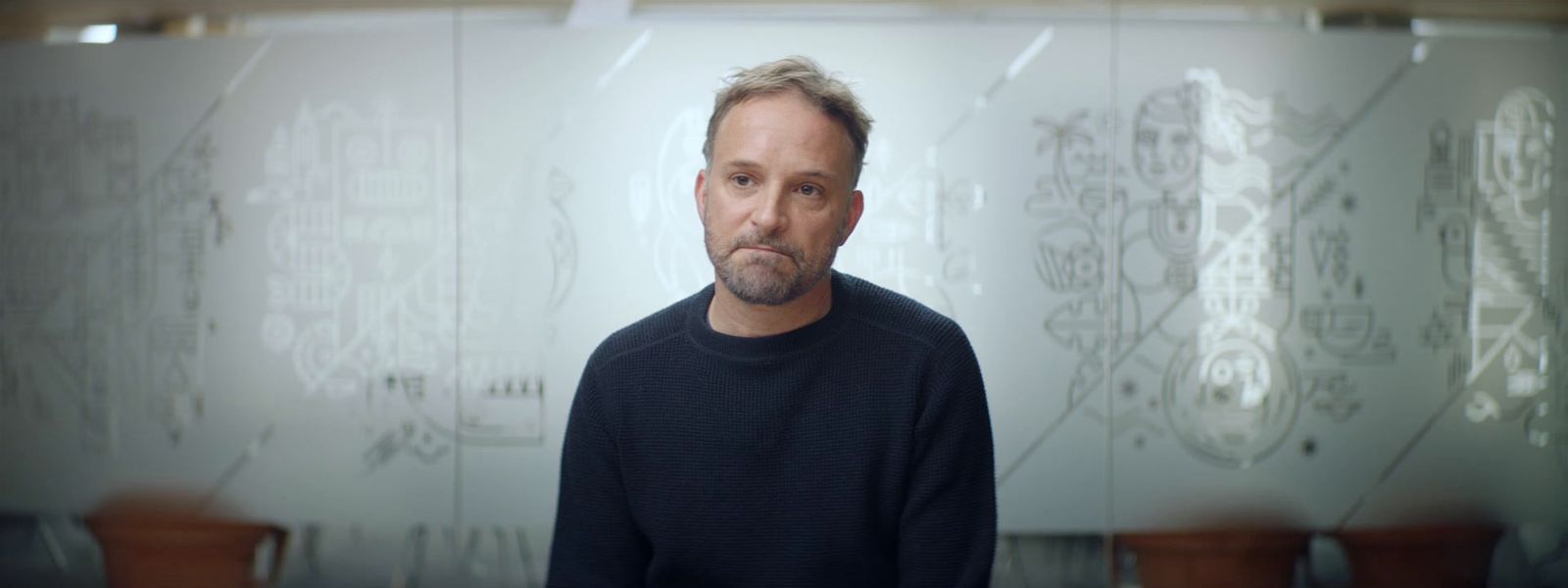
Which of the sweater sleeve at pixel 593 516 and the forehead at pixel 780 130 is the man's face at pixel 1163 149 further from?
the sweater sleeve at pixel 593 516

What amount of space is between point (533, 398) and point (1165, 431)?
161 centimetres

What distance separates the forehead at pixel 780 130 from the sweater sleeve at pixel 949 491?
0.33 m

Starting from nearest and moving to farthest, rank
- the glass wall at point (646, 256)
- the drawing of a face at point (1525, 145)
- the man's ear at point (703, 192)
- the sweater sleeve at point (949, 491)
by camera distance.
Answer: the sweater sleeve at point (949, 491) < the man's ear at point (703, 192) < the glass wall at point (646, 256) < the drawing of a face at point (1525, 145)

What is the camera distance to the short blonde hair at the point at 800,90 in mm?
1556

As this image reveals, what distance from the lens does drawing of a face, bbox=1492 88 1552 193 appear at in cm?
300

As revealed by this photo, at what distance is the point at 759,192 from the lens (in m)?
1.56

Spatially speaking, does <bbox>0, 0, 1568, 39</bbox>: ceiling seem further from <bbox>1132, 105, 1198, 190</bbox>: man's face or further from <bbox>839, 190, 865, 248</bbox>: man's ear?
<bbox>839, 190, 865, 248</bbox>: man's ear

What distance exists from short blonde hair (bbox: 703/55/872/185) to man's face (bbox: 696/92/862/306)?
0.01m

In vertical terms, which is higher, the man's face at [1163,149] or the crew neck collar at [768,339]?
the man's face at [1163,149]

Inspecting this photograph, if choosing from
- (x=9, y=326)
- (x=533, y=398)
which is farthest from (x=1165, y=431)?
(x=9, y=326)

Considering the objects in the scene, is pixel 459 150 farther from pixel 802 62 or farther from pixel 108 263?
pixel 802 62

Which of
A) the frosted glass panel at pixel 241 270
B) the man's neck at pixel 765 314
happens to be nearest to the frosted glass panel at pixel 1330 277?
the man's neck at pixel 765 314

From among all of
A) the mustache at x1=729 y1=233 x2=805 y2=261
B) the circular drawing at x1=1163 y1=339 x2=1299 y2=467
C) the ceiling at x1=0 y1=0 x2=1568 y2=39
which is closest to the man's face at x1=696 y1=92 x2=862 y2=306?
the mustache at x1=729 y1=233 x2=805 y2=261

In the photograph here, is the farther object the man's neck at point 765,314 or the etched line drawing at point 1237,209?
the etched line drawing at point 1237,209
